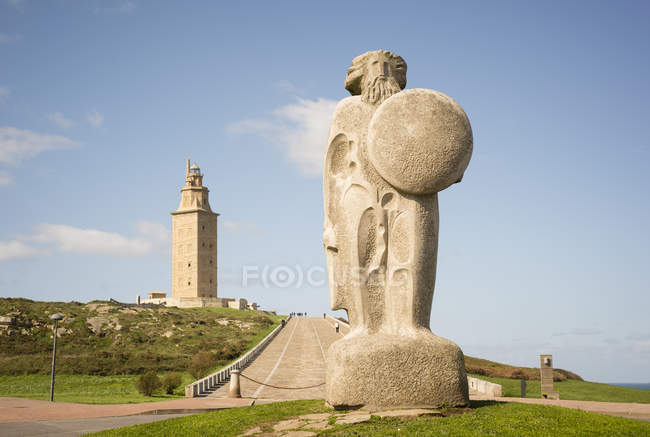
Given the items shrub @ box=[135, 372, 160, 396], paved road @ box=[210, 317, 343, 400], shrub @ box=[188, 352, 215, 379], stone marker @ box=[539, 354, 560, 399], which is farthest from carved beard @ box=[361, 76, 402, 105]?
shrub @ box=[188, 352, 215, 379]

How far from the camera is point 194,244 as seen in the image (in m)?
87.0

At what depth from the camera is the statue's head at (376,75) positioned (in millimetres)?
8984

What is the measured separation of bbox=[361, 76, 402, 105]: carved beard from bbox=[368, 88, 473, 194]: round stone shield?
528mm

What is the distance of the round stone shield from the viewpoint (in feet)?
26.8

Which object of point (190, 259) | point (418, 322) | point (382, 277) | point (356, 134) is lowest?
point (418, 322)

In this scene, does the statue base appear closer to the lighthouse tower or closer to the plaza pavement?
the plaza pavement

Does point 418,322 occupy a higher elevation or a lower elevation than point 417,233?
lower

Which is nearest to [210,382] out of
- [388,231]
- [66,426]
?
[66,426]

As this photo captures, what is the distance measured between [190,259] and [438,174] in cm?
8250

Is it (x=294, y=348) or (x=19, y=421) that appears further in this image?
(x=294, y=348)

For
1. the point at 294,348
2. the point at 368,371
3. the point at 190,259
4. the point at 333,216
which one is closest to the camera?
the point at 368,371

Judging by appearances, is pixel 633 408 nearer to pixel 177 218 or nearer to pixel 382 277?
pixel 382 277

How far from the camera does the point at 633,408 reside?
1099cm

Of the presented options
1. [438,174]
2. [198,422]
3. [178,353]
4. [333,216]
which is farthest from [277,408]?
[178,353]
